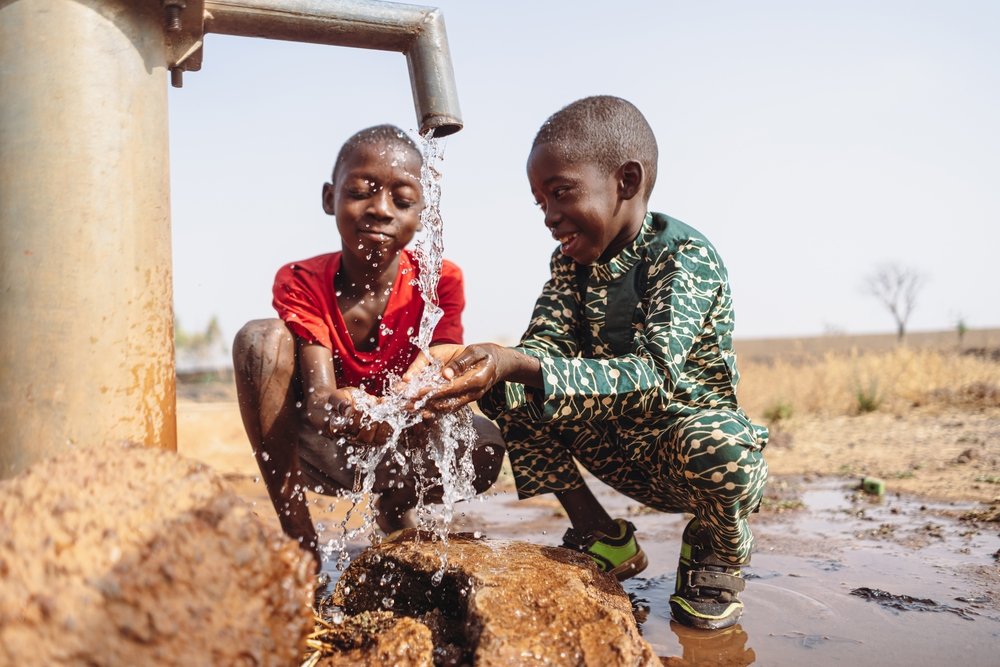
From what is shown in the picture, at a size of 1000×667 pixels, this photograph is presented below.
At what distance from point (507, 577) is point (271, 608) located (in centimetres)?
62

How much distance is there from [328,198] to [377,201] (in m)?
0.36

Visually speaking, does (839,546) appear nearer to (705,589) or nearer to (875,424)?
(705,589)

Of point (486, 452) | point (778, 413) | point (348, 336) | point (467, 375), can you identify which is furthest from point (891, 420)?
point (467, 375)

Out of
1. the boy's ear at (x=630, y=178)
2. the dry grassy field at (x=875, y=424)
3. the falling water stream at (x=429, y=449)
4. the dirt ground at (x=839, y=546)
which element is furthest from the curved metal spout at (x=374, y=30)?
the dry grassy field at (x=875, y=424)

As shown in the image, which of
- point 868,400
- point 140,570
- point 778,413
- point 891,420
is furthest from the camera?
point 868,400

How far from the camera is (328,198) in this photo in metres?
2.97

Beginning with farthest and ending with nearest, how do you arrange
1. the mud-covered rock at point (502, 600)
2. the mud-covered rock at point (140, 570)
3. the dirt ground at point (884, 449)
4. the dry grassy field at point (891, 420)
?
the dry grassy field at point (891, 420), the dirt ground at point (884, 449), the mud-covered rock at point (502, 600), the mud-covered rock at point (140, 570)

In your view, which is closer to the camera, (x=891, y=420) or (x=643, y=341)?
(x=643, y=341)

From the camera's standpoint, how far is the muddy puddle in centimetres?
189

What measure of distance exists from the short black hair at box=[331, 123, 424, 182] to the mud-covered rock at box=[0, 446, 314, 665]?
169 cm

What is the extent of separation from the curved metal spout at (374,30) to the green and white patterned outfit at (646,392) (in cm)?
73

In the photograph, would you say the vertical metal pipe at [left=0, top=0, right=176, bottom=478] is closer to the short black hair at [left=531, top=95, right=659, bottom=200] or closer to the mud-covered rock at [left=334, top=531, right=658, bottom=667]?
the mud-covered rock at [left=334, top=531, right=658, bottom=667]

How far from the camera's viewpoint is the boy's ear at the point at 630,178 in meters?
2.58

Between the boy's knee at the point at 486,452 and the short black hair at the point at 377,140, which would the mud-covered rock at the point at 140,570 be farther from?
the short black hair at the point at 377,140
